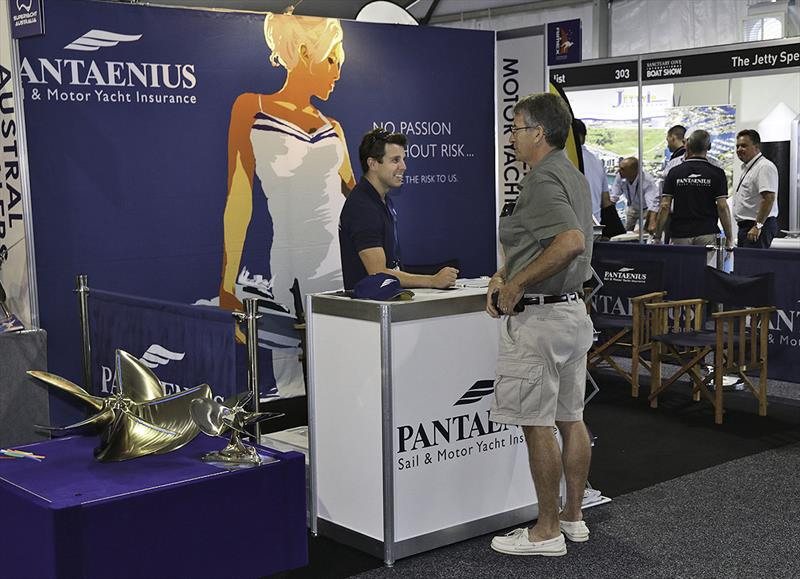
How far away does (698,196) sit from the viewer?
7.30 m

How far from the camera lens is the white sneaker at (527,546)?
348 cm

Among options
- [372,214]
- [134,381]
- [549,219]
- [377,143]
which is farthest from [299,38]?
[134,381]

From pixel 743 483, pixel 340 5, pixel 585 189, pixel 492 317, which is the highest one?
pixel 340 5

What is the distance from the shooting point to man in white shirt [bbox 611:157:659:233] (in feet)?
31.3

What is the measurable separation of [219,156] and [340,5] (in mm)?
6469

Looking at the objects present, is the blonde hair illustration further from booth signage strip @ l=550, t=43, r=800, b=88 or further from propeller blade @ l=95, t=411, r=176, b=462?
propeller blade @ l=95, t=411, r=176, b=462

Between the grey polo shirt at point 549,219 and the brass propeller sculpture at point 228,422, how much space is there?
1084 millimetres

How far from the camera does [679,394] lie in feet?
20.1

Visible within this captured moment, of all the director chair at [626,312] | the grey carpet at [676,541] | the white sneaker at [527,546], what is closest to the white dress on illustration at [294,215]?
the director chair at [626,312]

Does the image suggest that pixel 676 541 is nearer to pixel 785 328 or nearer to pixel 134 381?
pixel 134 381

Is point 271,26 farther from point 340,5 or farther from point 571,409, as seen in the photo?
point 340,5

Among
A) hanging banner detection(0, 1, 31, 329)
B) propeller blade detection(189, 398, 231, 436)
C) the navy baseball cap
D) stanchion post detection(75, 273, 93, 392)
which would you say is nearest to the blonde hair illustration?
hanging banner detection(0, 1, 31, 329)

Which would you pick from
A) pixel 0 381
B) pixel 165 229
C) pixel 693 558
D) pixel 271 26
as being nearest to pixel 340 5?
pixel 271 26

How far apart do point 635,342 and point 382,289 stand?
10.1ft
